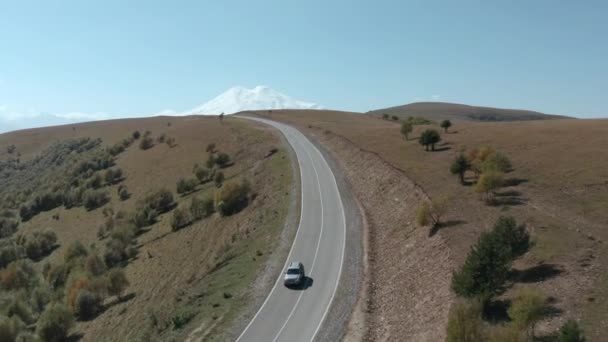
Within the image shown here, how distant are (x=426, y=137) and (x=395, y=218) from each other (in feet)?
65.3

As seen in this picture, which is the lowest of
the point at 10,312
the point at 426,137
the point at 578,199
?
the point at 10,312

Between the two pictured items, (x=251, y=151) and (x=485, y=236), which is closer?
(x=485, y=236)

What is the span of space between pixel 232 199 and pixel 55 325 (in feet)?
67.6

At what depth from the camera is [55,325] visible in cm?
3375

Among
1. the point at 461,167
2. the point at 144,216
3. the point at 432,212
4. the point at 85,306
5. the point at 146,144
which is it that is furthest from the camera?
the point at 146,144

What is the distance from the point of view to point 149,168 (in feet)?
248

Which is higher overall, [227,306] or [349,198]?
[349,198]

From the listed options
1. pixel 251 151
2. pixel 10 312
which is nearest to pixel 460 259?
pixel 10 312

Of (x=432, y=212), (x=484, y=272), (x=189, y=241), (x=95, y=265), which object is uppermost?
(x=432, y=212)

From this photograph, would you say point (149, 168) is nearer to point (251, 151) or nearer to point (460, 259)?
point (251, 151)

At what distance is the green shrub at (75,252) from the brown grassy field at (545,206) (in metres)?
30.7

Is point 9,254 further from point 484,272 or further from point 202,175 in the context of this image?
point 484,272

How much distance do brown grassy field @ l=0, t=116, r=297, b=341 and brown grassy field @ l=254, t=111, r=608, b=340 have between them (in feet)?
30.5

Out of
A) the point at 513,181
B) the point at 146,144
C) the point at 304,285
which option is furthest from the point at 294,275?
the point at 146,144
